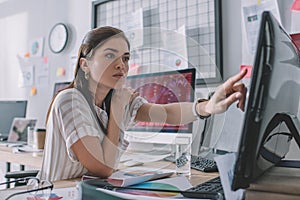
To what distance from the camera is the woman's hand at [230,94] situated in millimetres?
631

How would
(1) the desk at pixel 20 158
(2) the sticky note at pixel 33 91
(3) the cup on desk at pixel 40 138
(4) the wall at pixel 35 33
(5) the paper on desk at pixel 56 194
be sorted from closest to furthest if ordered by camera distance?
1. (5) the paper on desk at pixel 56 194
2. (1) the desk at pixel 20 158
3. (3) the cup on desk at pixel 40 138
4. (4) the wall at pixel 35 33
5. (2) the sticky note at pixel 33 91

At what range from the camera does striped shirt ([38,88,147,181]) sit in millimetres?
1004

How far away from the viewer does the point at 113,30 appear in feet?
3.27

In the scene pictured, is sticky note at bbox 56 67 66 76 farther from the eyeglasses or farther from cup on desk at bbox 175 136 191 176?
the eyeglasses

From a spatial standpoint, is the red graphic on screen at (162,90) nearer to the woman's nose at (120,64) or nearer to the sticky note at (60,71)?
the woman's nose at (120,64)

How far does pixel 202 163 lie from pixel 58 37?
62.1 inches

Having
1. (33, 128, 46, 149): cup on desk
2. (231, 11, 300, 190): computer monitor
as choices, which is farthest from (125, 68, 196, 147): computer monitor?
(33, 128, 46, 149): cup on desk

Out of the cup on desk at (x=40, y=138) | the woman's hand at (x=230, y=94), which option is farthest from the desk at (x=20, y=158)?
the woman's hand at (x=230, y=94)

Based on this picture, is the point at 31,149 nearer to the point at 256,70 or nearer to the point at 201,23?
the point at 201,23

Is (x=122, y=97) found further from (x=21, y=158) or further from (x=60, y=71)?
(x=60, y=71)

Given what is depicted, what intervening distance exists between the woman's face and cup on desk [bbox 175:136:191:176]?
0.34 meters

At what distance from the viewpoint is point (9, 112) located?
99.7 inches

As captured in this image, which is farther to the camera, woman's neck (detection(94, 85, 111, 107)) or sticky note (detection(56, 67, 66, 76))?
sticky note (detection(56, 67, 66, 76))

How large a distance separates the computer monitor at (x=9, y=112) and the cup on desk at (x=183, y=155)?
1.62 m
